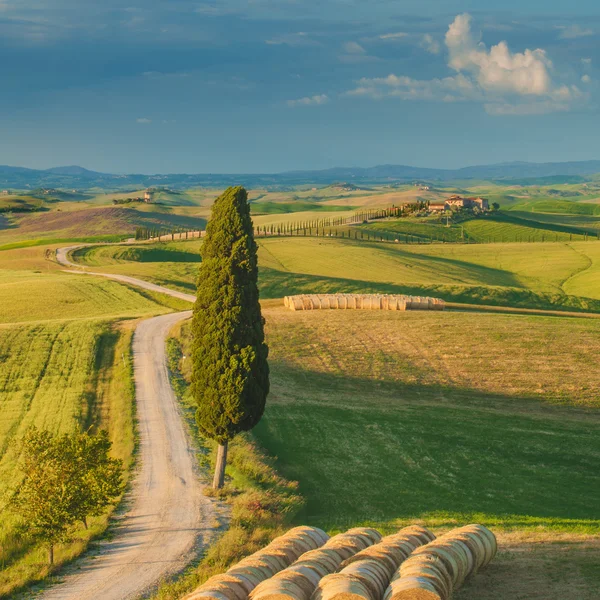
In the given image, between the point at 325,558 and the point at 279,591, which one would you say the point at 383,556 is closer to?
the point at 325,558

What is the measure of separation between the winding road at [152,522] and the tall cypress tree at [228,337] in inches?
102

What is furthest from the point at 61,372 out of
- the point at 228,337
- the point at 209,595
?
the point at 209,595

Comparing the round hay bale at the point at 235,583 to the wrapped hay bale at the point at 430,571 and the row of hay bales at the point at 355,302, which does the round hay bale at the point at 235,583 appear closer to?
the wrapped hay bale at the point at 430,571

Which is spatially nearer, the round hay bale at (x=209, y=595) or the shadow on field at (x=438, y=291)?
the round hay bale at (x=209, y=595)

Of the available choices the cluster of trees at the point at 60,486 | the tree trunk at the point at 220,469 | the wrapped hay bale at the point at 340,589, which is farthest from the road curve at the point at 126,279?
the wrapped hay bale at the point at 340,589

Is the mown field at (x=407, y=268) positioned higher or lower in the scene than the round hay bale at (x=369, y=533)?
higher

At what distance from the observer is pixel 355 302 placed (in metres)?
71.6

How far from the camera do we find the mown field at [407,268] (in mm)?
94000

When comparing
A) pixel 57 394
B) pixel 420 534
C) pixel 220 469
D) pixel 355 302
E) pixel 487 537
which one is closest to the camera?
pixel 420 534

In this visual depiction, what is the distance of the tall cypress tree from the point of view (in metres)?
35.5

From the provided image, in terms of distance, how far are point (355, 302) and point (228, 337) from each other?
3690cm

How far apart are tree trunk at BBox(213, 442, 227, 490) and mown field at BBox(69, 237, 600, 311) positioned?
5525 cm

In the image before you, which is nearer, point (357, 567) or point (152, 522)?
point (357, 567)

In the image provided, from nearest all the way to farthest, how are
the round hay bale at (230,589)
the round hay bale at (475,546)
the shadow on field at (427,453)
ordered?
the round hay bale at (230,589) → the round hay bale at (475,546) → the shadow on field at (427,453)
